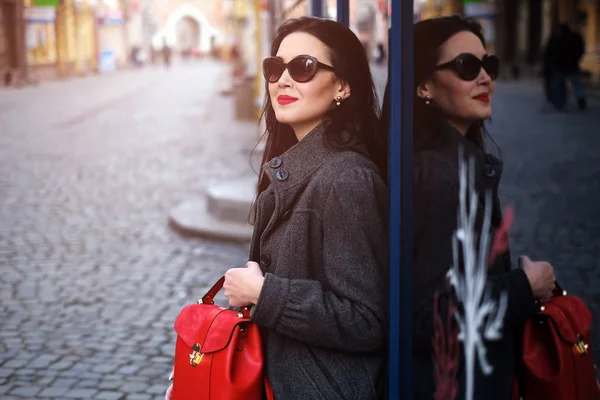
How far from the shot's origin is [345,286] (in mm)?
1860

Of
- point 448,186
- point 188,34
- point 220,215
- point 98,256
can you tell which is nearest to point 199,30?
point 188,34

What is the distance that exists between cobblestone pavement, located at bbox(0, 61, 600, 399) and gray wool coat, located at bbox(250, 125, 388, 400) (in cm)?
210

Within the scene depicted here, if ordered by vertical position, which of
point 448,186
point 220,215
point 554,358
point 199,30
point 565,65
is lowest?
point 220,215

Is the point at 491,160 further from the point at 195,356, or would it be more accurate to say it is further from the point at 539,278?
the point at 195,356

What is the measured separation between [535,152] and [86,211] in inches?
221

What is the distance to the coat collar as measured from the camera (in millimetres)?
1981

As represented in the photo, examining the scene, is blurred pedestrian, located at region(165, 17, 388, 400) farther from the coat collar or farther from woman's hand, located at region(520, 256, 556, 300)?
woman's hand, located at region(520, 256, 556, 300)

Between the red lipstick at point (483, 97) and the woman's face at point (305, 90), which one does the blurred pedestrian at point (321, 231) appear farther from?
the red lipstick at point (483, 97)

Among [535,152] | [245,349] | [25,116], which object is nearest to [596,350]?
[245,349]

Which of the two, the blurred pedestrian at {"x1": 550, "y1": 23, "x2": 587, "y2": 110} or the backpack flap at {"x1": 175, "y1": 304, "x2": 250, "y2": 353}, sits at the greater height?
the blurred pedestrian at {"x1": 550, "y1": 23, "x2": 587, "y2": 110}

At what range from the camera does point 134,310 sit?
Result: 5.18m

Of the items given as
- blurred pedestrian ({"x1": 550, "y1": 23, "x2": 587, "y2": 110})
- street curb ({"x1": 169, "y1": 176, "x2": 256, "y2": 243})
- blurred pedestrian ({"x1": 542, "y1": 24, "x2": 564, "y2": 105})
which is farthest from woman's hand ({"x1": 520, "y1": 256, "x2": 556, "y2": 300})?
blurred pedestrian ({"x1": 542, "y1": 24, "x2": 564, "y2": 105})

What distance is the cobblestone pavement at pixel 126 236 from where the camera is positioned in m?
4.39

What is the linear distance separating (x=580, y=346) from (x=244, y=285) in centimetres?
74
